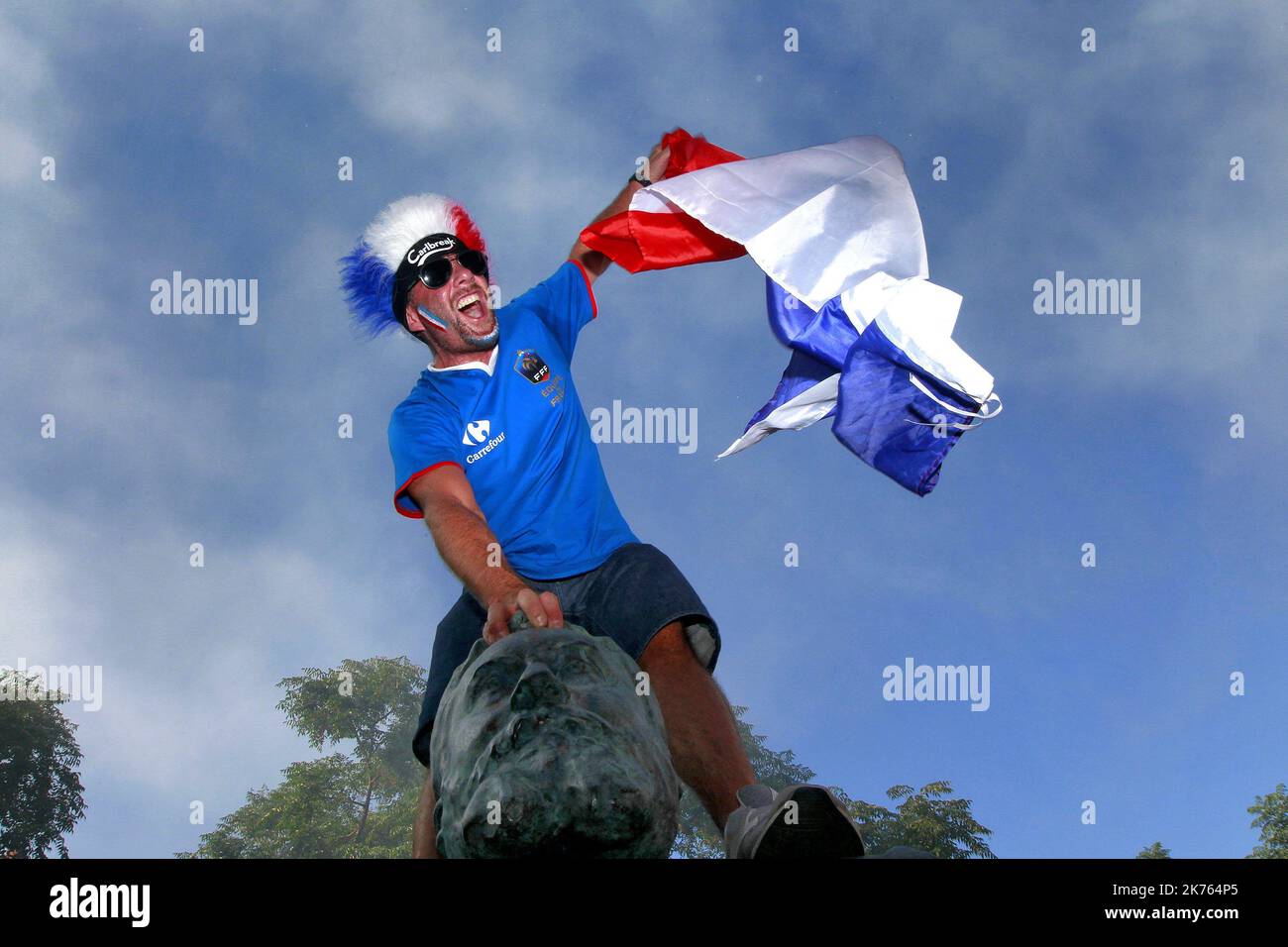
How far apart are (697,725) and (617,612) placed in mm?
574

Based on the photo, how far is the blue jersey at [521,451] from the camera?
4.23m

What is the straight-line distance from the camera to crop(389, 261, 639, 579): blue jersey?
423 cm

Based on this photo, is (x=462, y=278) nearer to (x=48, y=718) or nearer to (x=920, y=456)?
(x=920, y=456)

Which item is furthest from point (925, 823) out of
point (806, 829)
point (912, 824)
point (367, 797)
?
point (806, 829)

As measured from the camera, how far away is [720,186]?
4840mm

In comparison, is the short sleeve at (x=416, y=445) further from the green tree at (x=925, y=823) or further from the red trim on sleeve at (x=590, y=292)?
the green tree at (x=925, y=823)

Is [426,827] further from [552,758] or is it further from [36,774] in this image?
[36,774]

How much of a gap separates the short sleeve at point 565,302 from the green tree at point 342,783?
24.3 meters

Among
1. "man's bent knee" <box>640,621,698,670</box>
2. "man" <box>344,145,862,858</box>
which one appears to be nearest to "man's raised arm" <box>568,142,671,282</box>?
"man" <box>344,145,862,858</box>

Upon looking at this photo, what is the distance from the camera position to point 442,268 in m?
4.72
